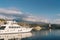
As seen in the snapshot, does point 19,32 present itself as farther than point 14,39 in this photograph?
Yes

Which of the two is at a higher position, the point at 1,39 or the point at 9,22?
the point at 9,22

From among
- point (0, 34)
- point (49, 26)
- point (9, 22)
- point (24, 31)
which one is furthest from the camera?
point (49, 26)

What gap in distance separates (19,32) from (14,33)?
0.77 meters

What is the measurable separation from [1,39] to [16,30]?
500 centimetres

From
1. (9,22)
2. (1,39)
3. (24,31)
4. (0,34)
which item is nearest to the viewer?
(1,39)

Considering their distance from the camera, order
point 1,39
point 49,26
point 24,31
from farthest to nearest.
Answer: point 49,26, point 24,31, point 1,39

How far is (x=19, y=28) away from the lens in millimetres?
18891

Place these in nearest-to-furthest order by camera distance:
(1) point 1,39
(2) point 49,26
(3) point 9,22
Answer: (1) point 1,39
(3) point 9,22
(2) point 49,26

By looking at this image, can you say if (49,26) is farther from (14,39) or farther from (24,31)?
(14,39)

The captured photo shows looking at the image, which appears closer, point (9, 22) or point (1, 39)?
point (1, 39)

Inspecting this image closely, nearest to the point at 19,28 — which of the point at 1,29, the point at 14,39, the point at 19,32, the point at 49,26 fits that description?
the point at 19,32

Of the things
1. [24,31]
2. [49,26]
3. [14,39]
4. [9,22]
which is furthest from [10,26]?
[49,26]

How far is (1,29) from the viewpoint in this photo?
59.5 ft

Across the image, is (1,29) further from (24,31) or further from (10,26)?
(24,31)
